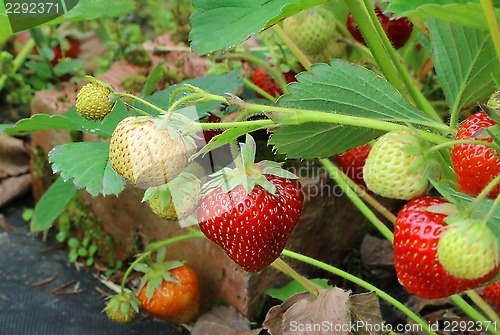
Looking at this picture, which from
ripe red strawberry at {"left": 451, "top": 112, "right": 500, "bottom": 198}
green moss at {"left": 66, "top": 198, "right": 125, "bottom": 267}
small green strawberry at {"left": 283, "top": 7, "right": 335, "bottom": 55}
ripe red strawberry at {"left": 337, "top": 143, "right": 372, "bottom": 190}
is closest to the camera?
ripe red strawberry at {"left": 451, "top": 112, "right": 500, "bottom": 198}

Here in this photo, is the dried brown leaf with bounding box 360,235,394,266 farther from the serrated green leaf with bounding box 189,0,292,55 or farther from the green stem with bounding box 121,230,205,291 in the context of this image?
the serrated green leaf with bounding box 189,0,292,55

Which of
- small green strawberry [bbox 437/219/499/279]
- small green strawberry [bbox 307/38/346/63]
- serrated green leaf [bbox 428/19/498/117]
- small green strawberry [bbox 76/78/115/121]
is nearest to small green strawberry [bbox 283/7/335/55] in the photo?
small green strawberry [bbox 307/38/346/63]

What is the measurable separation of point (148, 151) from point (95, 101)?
115 millimetres

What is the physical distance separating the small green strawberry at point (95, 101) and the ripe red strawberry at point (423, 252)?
33cm

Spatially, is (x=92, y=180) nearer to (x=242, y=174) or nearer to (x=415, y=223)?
(x=242, y=174)

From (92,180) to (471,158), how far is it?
0.46m

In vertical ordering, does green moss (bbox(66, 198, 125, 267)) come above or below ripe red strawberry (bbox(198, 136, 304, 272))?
below

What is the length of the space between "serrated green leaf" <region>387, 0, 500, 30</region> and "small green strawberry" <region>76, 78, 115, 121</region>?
312mm

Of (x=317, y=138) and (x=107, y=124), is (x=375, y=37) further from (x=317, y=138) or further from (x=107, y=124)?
(x=107, y=124)

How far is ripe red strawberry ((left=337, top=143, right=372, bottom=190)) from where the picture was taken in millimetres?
1133

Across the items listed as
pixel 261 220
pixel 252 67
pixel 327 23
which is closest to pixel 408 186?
pixel 261 220

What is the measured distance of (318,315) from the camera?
903 millimetres

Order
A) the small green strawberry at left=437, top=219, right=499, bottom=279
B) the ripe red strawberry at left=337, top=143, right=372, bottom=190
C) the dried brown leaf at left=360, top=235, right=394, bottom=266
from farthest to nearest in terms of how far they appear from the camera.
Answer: the dried brown leaf at left=360, top=235, right=394, bottom=266
the ripe red strawberry at left=337, top=143, right=372, bottom=190
the small green strawberry at left=437, top=219, right=499, bottom=279

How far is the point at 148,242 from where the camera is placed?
54.1 inches
